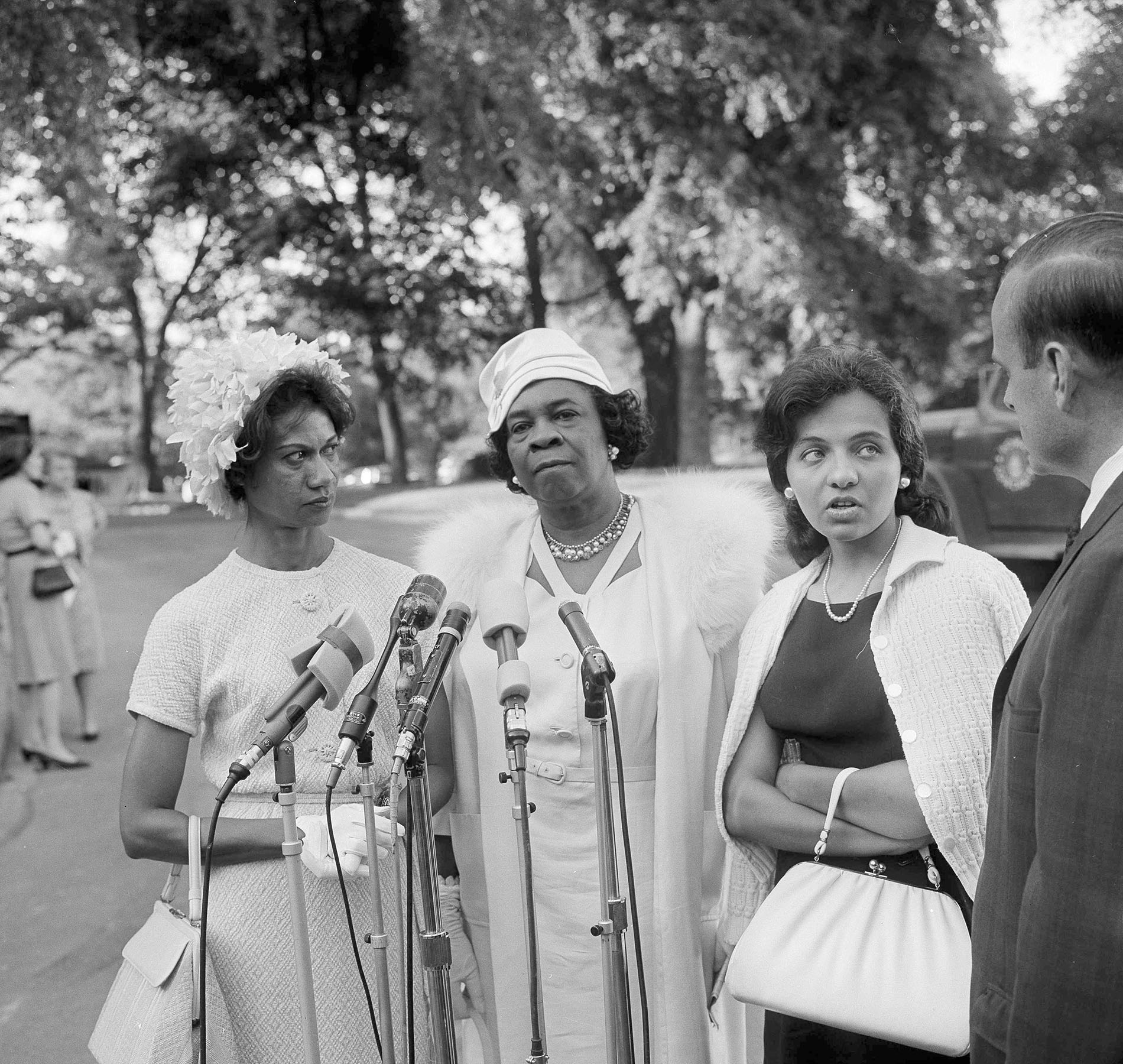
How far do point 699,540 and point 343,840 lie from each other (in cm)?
109

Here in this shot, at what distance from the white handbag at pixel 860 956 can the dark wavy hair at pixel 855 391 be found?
633mm

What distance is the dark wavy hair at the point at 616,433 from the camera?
2.93 metres

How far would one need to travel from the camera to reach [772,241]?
47.3 feet

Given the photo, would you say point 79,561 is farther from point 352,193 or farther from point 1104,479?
point 352,193

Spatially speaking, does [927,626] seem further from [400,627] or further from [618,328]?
[618,328]

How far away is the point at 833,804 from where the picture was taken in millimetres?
2266

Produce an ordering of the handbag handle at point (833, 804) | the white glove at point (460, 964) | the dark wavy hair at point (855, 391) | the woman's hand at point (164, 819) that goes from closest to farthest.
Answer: the handbag handle at point (833, 804) → the woman's hand at point (164, 819) → the dark wavy hair at point (855, 391) → the white glove at point (460, 964)

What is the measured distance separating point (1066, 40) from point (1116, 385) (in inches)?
600

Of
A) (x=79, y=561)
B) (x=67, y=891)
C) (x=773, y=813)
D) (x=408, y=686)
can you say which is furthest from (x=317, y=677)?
(x=79, y=561)

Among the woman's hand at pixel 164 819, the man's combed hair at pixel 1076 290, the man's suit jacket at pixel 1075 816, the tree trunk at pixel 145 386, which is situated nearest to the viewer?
the man's suit jacket at pixel 1075 816

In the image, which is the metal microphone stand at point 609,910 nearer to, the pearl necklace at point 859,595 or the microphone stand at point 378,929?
the microphone stand at point 378,929

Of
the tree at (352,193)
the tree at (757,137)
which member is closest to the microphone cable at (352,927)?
the tree at (757,137)

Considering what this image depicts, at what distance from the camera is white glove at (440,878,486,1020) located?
2735 mm

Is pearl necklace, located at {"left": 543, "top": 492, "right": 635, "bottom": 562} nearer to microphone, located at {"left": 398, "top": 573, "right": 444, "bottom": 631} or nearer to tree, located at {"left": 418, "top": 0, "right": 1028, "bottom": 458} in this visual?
microphone, located at {"left": 398, "top": 573, "right": 444, "bottom": 631}
